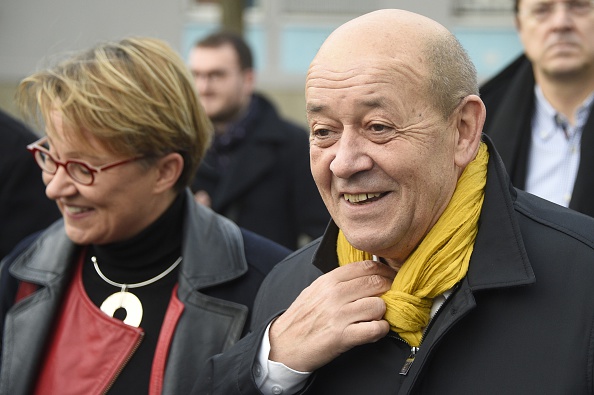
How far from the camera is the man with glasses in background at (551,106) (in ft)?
14.2

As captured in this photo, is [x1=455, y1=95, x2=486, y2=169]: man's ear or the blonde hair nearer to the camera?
[x1=455, y1=95, x2=486, y2=169]: man's ear

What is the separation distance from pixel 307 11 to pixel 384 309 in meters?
14.6

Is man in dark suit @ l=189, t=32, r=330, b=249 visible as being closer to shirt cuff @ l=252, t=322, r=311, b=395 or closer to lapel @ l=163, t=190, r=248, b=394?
lapel @ l=163, t=190, r=248, b=394

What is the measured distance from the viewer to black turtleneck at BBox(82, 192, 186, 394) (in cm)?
349

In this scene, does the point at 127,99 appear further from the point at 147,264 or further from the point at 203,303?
the point at 203,303

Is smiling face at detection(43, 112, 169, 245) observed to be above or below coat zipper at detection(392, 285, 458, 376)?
below

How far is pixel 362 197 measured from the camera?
2.53 meters

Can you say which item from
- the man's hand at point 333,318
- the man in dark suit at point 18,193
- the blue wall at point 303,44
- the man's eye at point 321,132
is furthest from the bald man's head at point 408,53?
Result: the blue wall at point 303,44

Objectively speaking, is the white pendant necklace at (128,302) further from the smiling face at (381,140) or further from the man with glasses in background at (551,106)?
the man with glasses in background at (551,106)

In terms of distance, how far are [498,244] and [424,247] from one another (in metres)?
0.19

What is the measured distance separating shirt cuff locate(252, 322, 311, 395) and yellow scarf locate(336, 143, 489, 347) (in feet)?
1.05

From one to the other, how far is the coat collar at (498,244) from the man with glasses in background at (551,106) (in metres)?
1.77

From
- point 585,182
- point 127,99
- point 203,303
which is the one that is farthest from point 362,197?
point 585,182

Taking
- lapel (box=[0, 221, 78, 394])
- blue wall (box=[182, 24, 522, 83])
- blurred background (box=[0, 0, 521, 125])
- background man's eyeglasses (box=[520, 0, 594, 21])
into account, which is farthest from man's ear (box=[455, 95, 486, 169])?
blue wall (box=[182, 24, 522, 83])
